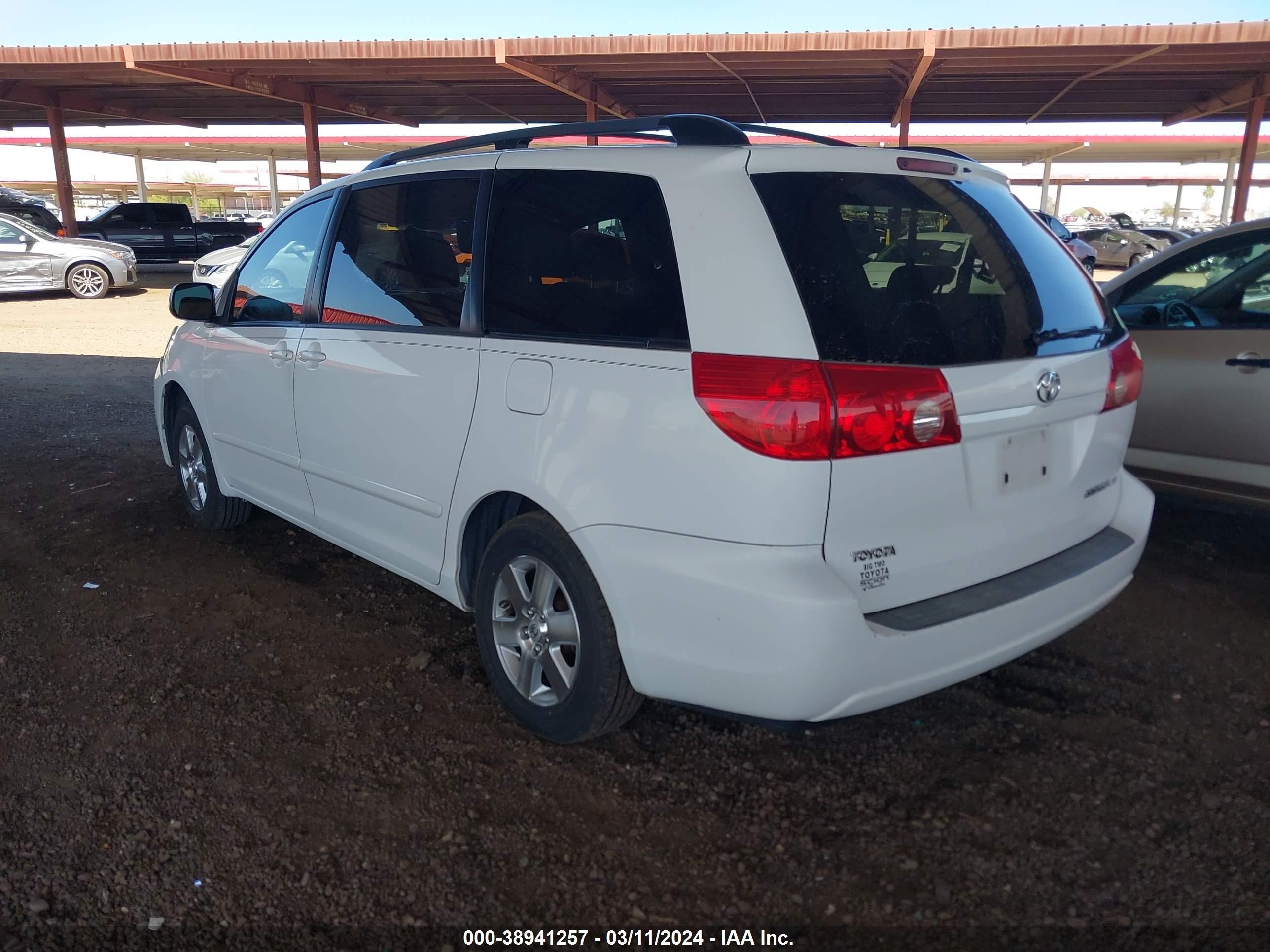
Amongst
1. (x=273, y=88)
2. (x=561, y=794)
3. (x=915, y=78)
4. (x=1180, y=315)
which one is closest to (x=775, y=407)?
(x=561, y=794)

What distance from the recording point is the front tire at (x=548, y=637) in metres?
2.71

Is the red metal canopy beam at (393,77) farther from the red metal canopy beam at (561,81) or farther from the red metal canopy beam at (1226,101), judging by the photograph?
the red metal canopy beam at (1226,101)

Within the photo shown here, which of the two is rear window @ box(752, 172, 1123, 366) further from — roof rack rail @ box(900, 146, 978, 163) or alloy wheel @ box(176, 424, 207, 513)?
alloy wheel @ box(176, 424, 207, 513)

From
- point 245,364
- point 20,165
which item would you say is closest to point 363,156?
point 20,165

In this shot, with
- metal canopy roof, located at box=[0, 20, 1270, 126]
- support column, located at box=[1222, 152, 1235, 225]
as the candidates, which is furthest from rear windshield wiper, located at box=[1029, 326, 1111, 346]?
support column, located at box=[1222, 152, 1235, 225]

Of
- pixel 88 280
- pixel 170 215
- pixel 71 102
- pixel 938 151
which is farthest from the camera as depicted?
pixel 170 215

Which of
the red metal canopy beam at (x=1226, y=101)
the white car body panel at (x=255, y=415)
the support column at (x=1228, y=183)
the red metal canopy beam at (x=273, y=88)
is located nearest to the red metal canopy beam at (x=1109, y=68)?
the red metal canopy beam at (x=1226, y=101)

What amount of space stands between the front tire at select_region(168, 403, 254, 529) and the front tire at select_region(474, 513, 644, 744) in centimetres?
230

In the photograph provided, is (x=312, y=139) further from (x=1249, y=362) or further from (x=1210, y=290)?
(x=1249, y=362)

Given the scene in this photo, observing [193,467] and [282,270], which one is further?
[193,467]

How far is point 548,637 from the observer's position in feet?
9.63

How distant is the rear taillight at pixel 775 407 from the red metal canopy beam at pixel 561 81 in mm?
12328

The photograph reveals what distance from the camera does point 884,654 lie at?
2.35 meters

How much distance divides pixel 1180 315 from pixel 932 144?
30.9 meters
